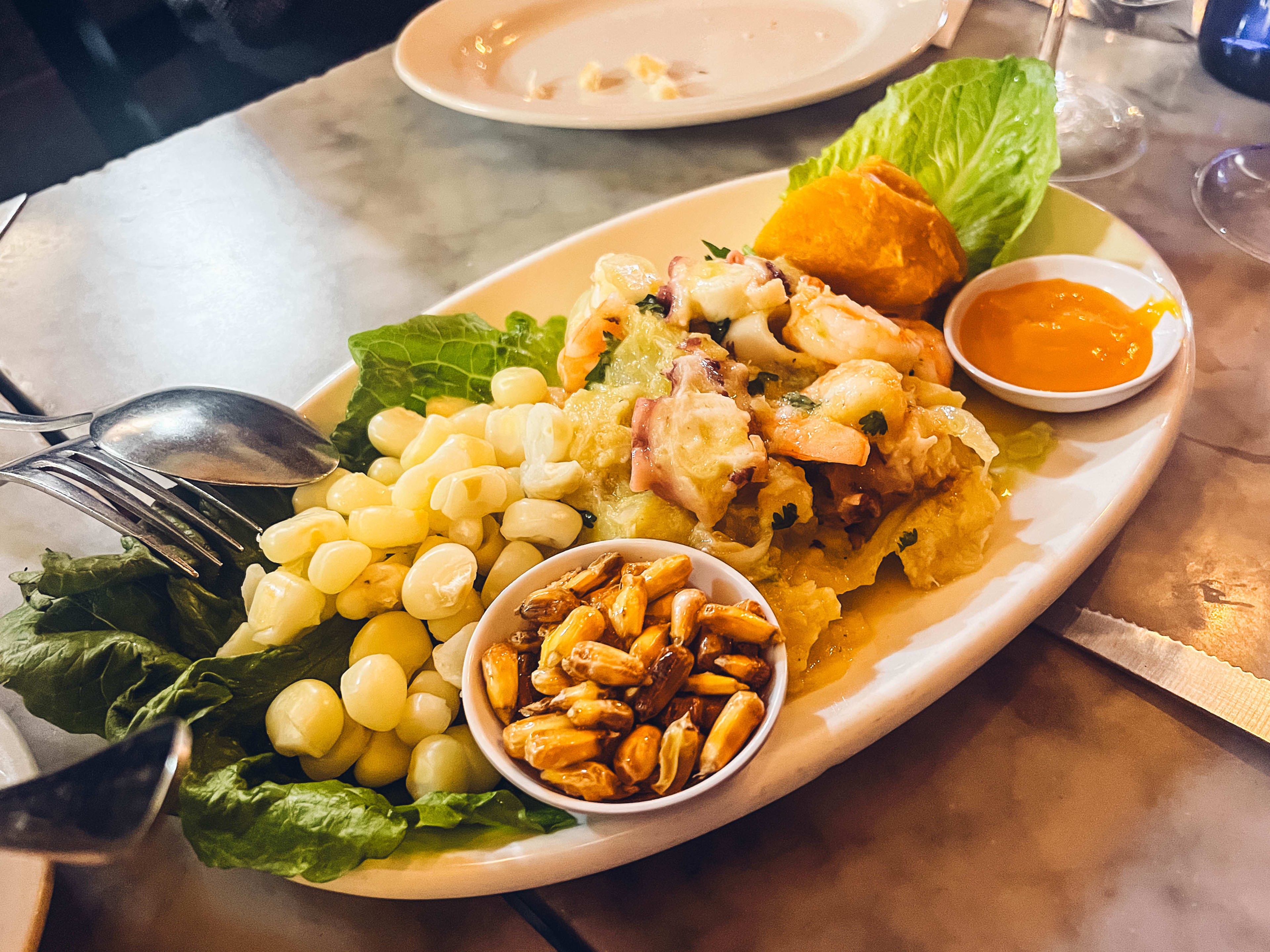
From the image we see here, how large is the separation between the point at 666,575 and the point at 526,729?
1.15 feet

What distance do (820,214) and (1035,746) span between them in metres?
1.23

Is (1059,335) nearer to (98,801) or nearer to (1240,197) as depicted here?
(1240,197)

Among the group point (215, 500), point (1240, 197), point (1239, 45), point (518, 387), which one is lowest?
point (1240, 197)

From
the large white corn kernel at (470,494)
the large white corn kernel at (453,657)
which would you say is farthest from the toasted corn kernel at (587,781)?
the large white corn kernel at (470,494)

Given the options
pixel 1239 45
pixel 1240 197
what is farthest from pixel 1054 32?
pixel 1239 45

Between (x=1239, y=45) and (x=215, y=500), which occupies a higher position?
(x=215, y=500)

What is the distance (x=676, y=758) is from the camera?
1.20 meters

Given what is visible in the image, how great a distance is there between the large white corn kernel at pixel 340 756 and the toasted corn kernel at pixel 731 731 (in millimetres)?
642

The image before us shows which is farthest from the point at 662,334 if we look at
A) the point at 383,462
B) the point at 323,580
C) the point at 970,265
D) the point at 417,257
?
the point at 417,257

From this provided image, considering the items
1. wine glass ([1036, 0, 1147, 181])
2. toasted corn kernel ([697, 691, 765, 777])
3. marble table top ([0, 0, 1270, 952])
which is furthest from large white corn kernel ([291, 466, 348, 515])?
wine glass ([1036, 0, 1147, 181])

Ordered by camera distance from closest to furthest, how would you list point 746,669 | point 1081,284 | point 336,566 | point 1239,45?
1. point 746,669
2. point 336,566
3. point 1081,284
4. point 1239,45

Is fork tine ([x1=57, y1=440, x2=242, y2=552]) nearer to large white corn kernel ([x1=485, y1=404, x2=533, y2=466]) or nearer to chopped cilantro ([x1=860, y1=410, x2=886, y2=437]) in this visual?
large white corn kernel ([x1=485, y1=404, x2=533, y2=466])

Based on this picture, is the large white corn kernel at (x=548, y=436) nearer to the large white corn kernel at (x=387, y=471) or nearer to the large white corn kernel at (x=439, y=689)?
the large white corn kernel at (x=387, y=471)

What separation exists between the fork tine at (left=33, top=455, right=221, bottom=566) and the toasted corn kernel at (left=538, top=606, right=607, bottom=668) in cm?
78
